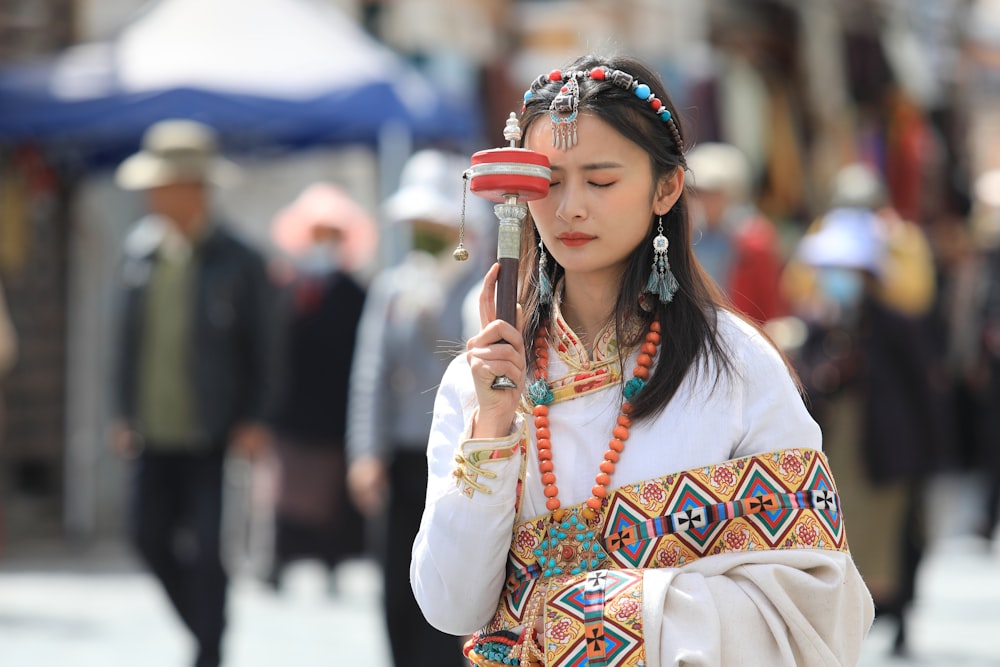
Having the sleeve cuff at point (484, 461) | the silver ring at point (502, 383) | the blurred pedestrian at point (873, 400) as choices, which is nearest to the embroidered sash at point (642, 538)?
the sleeve cuff at point (484, 461)

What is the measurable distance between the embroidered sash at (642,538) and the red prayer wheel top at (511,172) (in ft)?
1.69

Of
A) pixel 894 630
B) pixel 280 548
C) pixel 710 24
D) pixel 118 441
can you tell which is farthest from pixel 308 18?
pixel 710 24

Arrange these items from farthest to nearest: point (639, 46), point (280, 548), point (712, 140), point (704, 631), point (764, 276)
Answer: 1. point (639, 46)
2. point (712, 140)
3. point (280, 548)
4. point (764, 276)
5. point (704, 631)

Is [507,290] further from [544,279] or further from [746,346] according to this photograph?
[746,346]

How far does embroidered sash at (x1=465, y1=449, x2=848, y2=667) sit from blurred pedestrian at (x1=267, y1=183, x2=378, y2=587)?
24.3 ft

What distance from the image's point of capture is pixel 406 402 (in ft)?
20.6

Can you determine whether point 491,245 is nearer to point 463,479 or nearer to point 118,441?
point 118,441

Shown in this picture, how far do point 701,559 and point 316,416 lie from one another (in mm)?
7613

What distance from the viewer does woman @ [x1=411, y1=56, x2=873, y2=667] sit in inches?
108

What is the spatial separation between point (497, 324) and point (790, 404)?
0.51 meters

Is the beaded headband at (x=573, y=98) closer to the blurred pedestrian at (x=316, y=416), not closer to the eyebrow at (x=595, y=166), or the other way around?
the eyebrow at (x=595, y=166)

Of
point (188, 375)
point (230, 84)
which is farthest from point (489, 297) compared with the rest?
point (230, 84)

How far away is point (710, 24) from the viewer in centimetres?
1844

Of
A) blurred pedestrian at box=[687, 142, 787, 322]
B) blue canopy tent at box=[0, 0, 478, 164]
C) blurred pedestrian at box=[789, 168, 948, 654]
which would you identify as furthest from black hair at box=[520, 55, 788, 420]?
blue canopy tent at box=[0, 0, 478, 164]
